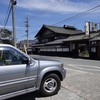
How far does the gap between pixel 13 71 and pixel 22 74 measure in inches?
11.2

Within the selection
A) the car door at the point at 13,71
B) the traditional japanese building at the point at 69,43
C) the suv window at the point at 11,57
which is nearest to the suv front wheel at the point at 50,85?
the car door at the point at 13,71

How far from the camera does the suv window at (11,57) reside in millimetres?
3748

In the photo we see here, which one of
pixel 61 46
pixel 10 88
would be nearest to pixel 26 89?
pixel 10 88

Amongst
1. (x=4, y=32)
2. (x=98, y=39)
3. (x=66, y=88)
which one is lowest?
(x=66, y=88)

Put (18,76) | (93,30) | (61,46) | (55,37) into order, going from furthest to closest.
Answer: (55,37)
(61,46)
(93,30)
(18,76)

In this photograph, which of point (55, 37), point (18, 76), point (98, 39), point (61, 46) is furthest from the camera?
point (55, 37)

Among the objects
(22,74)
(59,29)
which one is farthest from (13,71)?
(59,29)

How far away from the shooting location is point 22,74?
3.78m

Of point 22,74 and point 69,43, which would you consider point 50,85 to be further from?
point 69,43

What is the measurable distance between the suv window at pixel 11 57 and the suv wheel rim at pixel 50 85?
1.12 metres

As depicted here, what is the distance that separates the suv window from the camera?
148 inches

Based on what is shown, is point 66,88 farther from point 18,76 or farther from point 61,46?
point 61,46

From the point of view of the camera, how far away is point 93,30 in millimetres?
23172

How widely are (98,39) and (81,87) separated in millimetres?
15332
